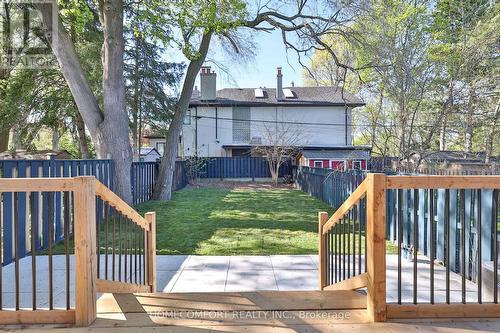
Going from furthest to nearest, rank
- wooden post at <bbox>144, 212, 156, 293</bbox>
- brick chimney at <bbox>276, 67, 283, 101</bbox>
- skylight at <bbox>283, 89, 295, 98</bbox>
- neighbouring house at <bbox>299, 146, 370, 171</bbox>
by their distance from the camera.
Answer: skylight at <bbox>283, 89, 295, 98</bbox>, brick chimney at <bbox>276, 67, 283, 101</bbox>, neighbouring house at <bbox>299, 146, 370, 171</bbox>, wooden post at <bbox>144, 212, 156, 293</bbox>

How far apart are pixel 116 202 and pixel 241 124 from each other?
2125 cm

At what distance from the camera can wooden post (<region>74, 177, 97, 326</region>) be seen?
2334mm

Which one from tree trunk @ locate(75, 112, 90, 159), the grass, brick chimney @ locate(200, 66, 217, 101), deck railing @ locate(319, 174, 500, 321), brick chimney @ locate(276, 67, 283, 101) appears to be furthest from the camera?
brick chimney @ locate(276, 67, 283, 101)

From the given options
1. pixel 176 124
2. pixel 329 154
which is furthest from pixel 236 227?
pixel 329 154

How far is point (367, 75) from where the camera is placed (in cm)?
1152

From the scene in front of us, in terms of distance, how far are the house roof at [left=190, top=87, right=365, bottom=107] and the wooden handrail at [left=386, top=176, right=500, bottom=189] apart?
66.8 feet

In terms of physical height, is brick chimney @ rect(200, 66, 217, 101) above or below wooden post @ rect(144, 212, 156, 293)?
above

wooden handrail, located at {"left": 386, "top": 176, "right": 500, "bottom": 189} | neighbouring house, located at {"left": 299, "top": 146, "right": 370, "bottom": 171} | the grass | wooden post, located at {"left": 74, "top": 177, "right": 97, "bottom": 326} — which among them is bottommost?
the grass

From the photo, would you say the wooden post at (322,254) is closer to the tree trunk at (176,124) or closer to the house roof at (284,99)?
the tree trunk at (176,124)

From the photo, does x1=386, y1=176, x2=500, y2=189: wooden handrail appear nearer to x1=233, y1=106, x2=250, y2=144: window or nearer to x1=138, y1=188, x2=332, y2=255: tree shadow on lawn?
x1=138, y1=188, x2=332, y2=255: tree shadow on lawn

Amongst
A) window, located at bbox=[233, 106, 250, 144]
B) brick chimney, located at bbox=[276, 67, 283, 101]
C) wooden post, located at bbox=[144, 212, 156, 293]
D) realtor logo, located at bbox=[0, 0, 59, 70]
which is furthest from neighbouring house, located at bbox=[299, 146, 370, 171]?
wooden post, located at bbox=[144, 212, 156, 293]

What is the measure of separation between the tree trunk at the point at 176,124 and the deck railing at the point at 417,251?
8.37 meters

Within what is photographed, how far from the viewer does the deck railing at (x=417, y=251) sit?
2.44 metres

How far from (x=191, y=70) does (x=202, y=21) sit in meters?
2.23
